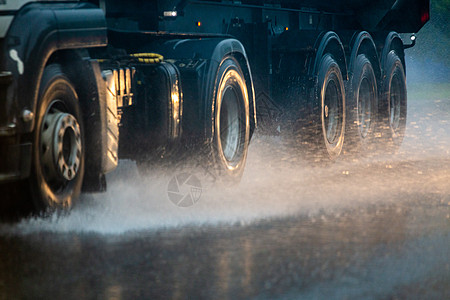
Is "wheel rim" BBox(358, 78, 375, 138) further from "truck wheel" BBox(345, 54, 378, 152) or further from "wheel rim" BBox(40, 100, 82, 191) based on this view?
"wheel rim" BBox(40, 100, 82, 191)

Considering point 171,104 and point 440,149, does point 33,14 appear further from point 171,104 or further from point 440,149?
point 440,149

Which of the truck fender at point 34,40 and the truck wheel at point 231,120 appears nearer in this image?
the truck fender at point 34,40

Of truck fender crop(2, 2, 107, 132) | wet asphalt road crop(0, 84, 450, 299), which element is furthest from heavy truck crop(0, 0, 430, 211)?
wet asphalt road crop(0, 84, 450, 299)

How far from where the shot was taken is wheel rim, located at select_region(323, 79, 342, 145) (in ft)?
38.4

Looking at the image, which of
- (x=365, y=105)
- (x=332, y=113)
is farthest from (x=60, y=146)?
(x=365, y=105)

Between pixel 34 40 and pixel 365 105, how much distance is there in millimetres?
8037

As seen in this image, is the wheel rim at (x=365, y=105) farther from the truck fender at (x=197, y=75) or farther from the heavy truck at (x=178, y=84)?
the truck fender at (x=197, y=75)

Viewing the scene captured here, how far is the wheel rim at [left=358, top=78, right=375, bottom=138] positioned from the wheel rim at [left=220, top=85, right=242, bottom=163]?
4.01 metres

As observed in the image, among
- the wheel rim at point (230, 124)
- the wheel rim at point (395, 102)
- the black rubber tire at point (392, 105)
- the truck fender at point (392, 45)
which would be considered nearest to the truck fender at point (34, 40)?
the wheel rim at point (230, 124)

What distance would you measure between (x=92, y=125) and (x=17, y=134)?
0.99 m

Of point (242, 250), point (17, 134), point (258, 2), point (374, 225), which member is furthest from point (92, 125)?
point (258, 2)

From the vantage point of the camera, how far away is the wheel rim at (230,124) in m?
9.16

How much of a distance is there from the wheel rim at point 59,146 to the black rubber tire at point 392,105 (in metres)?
7.69

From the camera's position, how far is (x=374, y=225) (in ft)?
22.7
